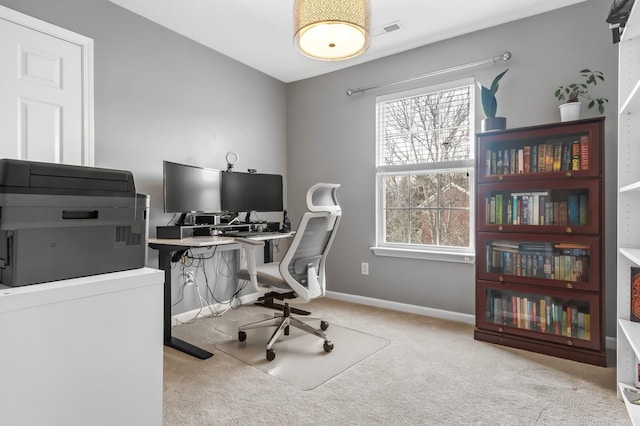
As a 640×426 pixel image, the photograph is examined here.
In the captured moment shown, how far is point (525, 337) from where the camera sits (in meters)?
2.48

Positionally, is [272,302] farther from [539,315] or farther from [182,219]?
[539,315]

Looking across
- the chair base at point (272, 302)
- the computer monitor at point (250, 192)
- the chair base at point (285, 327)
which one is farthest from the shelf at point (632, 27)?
the chair base at point (272, 302)

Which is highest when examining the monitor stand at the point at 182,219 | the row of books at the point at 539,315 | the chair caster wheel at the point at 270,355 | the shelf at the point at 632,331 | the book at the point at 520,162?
the book at the point at 520,162

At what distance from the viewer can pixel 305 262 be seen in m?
2.45

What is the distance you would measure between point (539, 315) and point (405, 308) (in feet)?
3.80

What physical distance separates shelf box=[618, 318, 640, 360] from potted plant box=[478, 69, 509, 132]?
1.46 m

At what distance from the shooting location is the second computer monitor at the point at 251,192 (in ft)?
10.6

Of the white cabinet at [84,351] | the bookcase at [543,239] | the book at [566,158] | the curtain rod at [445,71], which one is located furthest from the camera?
the curtain rod at [445,71]

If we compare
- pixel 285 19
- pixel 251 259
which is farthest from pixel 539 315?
pixel 285 19

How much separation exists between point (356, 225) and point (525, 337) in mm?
1761

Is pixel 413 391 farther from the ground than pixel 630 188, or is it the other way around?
pixel 630 188

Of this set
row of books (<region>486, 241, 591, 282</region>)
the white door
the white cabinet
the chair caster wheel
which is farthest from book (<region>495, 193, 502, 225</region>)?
the white door

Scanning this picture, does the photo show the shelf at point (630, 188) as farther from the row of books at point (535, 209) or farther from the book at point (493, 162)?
the book at point (493, 162)

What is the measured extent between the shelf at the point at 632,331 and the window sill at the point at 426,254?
1209 millimetres
